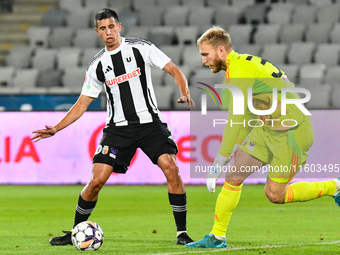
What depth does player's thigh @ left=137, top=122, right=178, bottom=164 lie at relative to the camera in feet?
17.3

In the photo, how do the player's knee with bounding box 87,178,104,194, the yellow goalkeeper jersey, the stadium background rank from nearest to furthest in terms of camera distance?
the yellow goalkeeper jersey < the player's knee with bounding box 87,178,104,194 < the stadium background

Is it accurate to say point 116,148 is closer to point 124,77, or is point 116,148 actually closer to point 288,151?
point 124,77

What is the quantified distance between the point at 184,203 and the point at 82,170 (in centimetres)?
616

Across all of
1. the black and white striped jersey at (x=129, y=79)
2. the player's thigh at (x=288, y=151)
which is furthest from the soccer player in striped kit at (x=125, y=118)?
the player's thigh at (x=288, y=151)

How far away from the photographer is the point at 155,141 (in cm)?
530

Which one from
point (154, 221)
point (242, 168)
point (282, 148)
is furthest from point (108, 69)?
point (154, 221)

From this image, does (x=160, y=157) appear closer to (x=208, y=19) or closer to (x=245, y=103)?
(x=245, y=103)

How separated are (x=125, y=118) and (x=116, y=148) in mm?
292

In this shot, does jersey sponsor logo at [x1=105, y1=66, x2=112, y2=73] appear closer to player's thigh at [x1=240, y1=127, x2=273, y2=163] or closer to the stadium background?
player's thigh at [x1=240, y1=127, x2=273, y2=163]

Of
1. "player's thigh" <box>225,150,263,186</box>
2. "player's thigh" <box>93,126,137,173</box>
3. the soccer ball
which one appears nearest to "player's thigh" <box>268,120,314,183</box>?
"player's thigh" <box>225,150,263,186</box>

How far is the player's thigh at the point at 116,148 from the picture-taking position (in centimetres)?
523

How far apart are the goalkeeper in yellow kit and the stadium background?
5773mm

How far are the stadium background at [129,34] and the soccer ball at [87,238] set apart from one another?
592 centimetres

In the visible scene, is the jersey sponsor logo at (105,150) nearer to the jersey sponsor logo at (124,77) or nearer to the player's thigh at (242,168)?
the jersey sponsor logo at (124,77)
